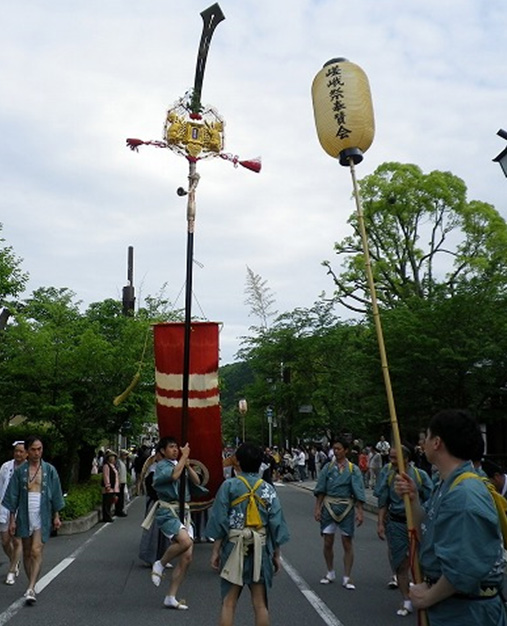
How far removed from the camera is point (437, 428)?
129 inches

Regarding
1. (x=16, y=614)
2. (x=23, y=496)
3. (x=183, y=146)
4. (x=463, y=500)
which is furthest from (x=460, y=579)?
(x=183, y=146)

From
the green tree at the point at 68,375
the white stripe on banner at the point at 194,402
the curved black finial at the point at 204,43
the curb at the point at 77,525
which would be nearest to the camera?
the curved black finial at the point at 204,43

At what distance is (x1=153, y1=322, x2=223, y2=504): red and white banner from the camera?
10836 millimetres

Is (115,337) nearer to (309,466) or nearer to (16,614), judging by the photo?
(16,614)

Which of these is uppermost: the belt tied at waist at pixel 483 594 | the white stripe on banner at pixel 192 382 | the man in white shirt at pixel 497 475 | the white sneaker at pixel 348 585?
the white stripe on banner at pixel 192 382

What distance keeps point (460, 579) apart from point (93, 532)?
12.6 metres

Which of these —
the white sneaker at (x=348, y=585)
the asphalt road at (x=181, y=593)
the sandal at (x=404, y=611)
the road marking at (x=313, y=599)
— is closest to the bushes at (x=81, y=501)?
the asphalt road at (x=181, y=593)

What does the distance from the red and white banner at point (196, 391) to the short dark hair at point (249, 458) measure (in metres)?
5.18

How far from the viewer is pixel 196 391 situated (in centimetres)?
1086

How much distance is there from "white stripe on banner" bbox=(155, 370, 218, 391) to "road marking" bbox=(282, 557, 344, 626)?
2.78 metres

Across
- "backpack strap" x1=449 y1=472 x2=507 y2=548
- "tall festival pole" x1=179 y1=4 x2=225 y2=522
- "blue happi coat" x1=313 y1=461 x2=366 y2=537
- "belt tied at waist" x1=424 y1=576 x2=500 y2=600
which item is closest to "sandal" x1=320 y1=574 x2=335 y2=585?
"blue happi coat" x1=313 y1=461 x2=366 y2=537

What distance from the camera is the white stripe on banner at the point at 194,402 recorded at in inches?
426

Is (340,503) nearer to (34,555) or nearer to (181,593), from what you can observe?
(181,593)

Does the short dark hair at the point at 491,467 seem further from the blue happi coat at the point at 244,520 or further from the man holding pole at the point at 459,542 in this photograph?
the man holding pole at the point at 459,542
